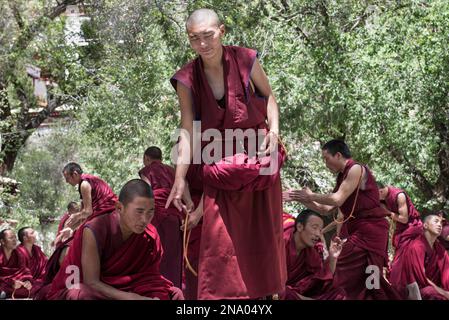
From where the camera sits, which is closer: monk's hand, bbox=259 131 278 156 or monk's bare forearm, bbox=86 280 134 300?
monk's bare forearm, bbox=86 280 134 300

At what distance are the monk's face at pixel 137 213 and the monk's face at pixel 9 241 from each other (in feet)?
22.8

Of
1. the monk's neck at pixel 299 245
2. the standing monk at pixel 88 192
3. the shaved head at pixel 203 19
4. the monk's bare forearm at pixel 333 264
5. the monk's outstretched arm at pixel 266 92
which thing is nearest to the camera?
the shaved head at pixel 203 19

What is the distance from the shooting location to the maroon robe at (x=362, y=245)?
22.0 feet

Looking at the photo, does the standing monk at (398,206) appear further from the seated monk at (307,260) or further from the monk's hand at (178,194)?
the monk's hand at (178,194)

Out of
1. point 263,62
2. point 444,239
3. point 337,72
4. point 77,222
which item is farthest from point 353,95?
point 77,222

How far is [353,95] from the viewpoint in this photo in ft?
34.0

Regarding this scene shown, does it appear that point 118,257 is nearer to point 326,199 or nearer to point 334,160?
point 326,199

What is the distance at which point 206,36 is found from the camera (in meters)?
4.84

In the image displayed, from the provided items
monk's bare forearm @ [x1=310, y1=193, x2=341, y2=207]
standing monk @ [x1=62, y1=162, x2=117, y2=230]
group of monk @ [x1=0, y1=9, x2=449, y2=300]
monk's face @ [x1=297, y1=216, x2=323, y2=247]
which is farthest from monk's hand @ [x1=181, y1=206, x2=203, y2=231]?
standing monk @ [x1=62, y1=162, x2=117, y2=230]

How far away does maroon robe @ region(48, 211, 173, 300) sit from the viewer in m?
4.84

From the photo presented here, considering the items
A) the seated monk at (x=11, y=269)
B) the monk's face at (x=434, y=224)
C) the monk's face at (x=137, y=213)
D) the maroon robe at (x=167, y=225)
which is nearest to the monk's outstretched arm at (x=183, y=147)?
the monk's face at (x=137, y=213)

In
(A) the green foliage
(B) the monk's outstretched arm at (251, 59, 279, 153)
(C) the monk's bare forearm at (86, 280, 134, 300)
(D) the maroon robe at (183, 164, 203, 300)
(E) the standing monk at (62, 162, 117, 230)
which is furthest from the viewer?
(A) the green foliage

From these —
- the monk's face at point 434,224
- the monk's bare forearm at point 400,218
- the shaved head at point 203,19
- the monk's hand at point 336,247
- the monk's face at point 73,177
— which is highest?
the shaved head at point 203,19

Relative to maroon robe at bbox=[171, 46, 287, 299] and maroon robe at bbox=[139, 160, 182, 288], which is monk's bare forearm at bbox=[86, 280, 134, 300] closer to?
maroon robe at bbox=[171, 46, 287, 299]
